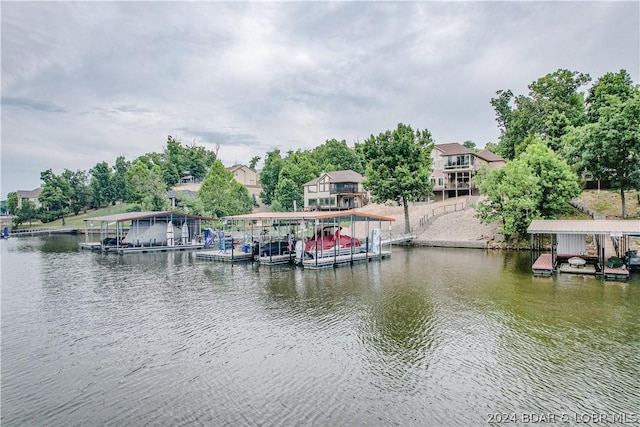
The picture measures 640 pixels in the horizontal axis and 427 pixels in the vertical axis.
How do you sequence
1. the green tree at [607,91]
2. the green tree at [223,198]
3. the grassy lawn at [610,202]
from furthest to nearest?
the green tree at [223,198]
the green tree at [607,91]
the grassy lawn at [610,202]

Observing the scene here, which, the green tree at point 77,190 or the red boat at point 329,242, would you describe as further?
the green tree at point 77,190

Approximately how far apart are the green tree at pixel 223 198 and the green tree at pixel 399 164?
20727 millimetres

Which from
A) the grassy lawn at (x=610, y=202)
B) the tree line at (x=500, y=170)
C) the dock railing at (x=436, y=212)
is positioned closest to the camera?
the tree line at (x=500, y=170)

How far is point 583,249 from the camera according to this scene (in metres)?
22.5

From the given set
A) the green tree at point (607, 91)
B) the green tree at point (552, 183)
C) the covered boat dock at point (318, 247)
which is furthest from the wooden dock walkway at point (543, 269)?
the green tree at point (607, 91)

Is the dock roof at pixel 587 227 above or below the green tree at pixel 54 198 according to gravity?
below

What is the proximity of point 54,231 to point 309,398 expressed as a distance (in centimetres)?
6687

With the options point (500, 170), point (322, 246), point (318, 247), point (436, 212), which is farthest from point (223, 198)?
point (500, 170)

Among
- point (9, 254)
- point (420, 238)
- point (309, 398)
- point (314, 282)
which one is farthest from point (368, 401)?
point (9, 254)

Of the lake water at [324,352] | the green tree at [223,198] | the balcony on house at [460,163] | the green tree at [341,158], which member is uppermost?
the green tree at [341,158]

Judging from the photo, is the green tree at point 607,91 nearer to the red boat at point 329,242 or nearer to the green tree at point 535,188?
the green tree at point 535,188

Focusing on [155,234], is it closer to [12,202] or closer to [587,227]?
[587,227]

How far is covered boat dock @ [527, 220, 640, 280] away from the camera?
19.4m

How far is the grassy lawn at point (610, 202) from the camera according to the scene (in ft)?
104
